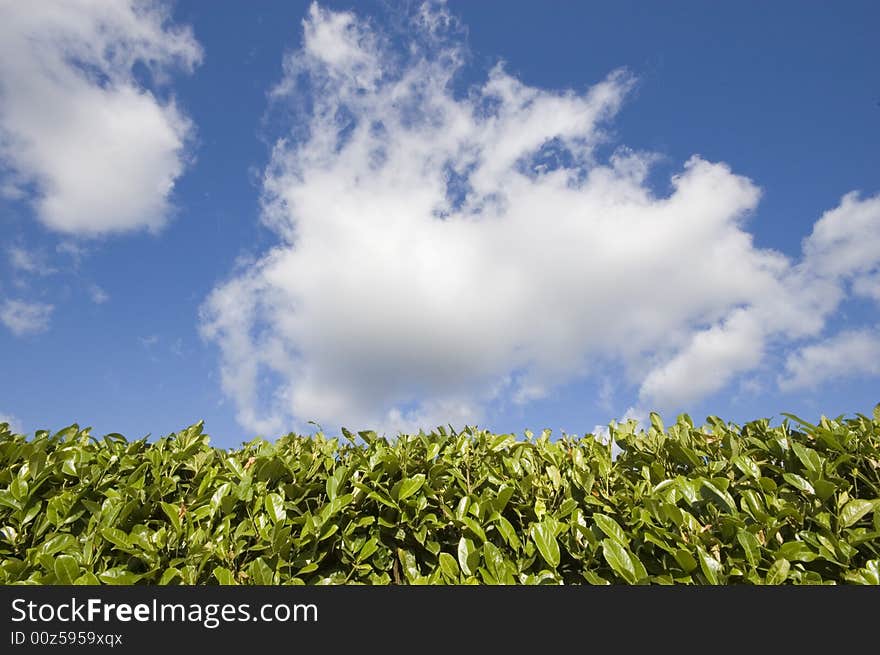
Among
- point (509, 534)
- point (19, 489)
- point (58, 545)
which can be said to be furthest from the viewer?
point (19, 489)

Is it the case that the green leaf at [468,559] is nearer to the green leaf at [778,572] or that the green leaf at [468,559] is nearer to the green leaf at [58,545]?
the green leaf at [778,572]

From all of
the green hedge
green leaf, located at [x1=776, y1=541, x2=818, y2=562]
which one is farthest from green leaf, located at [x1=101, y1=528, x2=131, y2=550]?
green leaf, located at [x1=776, y1=541, x2=818, y2=562]

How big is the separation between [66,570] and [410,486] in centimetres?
210

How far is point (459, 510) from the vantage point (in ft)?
12.1

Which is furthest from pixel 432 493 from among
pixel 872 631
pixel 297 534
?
pixel 872 631

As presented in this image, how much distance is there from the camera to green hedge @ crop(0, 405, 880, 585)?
129 inches

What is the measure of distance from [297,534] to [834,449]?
12.9 feet

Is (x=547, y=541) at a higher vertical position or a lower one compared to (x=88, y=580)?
lower

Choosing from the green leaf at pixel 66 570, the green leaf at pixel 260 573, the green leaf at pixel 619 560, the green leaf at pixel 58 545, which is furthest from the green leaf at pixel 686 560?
the green leaf at pixel 58 545

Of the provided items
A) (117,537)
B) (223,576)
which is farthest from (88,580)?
(223,576)

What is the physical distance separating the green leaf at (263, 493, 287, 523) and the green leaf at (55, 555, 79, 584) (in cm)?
112

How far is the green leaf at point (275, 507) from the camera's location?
3694 mm

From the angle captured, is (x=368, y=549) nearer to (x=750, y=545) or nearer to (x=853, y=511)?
(x=750, y=545)

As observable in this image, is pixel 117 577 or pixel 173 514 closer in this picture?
pixel 117 577
